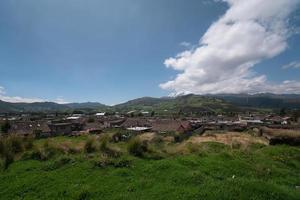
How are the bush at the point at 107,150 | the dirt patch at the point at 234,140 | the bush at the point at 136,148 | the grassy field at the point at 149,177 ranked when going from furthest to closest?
the dirt patch at the point at 234,140 < the bush at the point at 136,148 < the bush at the point at 107,150 < the grassy field at the point at 149,177

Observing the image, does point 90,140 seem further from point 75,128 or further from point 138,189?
point 75,128

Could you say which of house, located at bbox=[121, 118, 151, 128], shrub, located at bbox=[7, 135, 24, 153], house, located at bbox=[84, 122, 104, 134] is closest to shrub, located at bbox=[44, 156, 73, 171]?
shrub, located at bbox=[7, 135, 24, 153]

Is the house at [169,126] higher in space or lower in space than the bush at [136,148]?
lower

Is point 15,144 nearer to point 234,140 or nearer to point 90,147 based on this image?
point 90,147

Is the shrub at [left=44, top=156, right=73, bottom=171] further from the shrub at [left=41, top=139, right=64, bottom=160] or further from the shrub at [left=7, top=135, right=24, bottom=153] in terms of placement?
the shrub at [left=7, top=135, right=24, bottom=153]

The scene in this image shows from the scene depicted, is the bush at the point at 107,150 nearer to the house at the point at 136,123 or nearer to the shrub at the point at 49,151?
the shrub at the point at 49,151

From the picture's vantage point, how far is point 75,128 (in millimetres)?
64250

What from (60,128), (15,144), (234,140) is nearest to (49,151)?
(15,144)

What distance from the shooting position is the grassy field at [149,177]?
29.7ft

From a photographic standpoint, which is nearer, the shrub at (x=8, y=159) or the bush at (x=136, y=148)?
the shrub at (x=8, y=159)

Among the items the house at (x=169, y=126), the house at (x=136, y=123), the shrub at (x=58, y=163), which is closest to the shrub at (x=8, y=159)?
the shrub at (x=58, y=163)

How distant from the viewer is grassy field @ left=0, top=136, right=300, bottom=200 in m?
9.05

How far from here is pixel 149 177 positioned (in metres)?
11.0

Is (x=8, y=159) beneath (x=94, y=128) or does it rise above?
above
